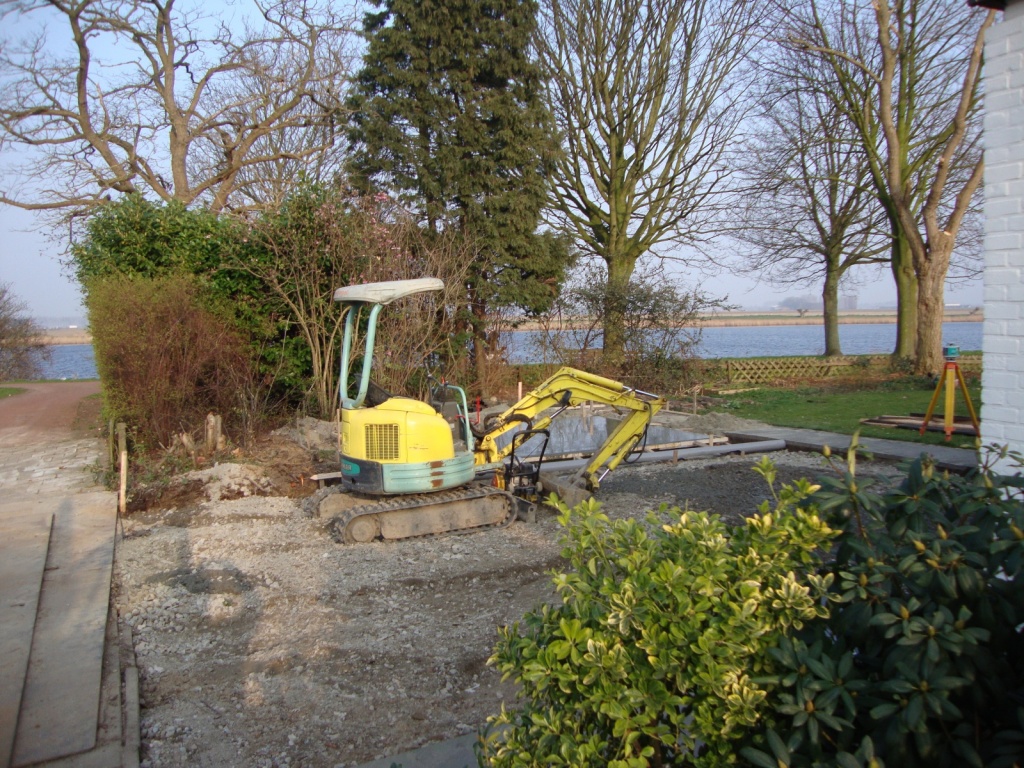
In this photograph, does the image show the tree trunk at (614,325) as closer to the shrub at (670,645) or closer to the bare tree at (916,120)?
the bare tree at (916,120)

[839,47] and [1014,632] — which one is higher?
[839,47]

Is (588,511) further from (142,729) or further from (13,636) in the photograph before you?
(13,636)

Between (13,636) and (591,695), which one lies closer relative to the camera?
(591,695)

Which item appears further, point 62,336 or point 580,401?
point 62,336

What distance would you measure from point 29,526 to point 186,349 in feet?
11.3

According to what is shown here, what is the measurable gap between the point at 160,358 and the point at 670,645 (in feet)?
33.8

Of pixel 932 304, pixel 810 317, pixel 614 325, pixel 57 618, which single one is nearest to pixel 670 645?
pixel 57 618

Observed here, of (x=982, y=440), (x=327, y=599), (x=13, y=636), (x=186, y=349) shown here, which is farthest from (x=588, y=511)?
(x=186, y=349)

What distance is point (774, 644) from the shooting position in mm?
2119

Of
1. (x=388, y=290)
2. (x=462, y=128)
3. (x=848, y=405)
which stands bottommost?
(x=848, y=405)

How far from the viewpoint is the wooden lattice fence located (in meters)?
21.8

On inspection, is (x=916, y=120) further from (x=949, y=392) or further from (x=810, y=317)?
(x=810, y=317)

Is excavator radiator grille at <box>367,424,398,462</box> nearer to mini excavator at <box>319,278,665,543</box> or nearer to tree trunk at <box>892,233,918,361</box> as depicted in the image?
mini excavator at <box>319,278,665,543</box>

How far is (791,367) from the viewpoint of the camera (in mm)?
23250
